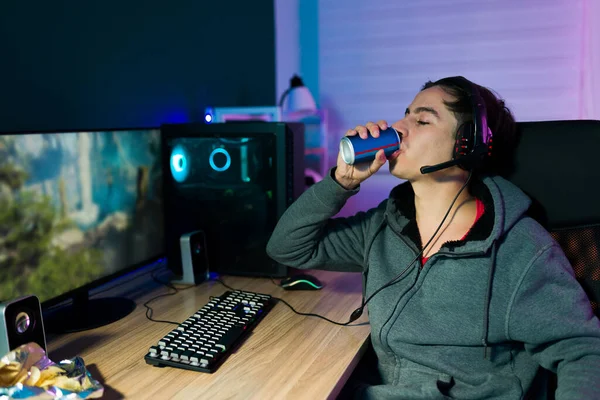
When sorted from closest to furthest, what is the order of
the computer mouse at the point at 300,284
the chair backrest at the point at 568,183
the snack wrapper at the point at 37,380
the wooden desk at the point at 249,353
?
the snack wrapper at the point at 37,380
the wooden desk at the point at 249,353
the chair backrest at the point at 568,183
the computer mouse at the point at 300,284

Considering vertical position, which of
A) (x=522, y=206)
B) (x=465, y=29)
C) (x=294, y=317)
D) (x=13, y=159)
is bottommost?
(x=294, y=317)

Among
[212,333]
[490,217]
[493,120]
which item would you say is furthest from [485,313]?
[212,333]

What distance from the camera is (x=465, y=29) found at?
83.4 inches

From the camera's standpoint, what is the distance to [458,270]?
105 centimetres

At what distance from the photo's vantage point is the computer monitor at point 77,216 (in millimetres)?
968

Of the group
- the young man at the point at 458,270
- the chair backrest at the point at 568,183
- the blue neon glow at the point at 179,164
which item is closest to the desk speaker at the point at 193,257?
the blue neon glow at the point at 179,164

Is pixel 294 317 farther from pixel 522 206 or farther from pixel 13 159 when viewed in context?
pixel 13 159

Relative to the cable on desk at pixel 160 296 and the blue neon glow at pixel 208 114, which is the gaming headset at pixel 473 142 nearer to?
the cable on desk at pixel 160 296

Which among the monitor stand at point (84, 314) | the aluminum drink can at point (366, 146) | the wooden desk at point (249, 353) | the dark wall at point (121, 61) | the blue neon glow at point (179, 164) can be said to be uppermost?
the dark wall at point (121, 61)

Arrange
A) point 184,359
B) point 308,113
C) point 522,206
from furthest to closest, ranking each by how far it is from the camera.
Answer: point 308,113 → point 522,206 → point 184,359

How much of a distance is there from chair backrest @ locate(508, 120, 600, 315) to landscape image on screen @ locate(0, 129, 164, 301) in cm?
90

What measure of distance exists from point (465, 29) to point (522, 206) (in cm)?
130

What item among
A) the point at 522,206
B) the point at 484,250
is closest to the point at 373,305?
the point at 484,250

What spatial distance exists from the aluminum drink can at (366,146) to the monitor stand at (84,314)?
0.63 meters
